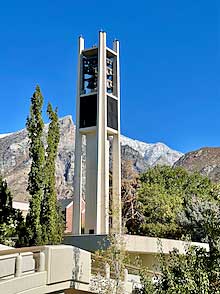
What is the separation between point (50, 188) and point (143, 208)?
61.5 feet

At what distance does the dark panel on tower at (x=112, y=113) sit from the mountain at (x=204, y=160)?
48487 mm

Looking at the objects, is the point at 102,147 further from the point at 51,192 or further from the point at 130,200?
the point at 51,192

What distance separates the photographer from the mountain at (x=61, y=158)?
94525 mm

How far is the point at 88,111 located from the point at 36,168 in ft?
Answer: 39.0

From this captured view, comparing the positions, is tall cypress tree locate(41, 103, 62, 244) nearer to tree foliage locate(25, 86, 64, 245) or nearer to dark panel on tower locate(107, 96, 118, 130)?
tree foliage locate(25, 86, 64, 245)

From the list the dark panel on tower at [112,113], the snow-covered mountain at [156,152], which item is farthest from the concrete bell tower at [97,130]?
the snow-covered mountain at [156,152]

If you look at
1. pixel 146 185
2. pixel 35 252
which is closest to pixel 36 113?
pixel 35 252

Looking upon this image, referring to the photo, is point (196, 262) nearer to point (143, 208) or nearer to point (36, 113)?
point (36, 113)

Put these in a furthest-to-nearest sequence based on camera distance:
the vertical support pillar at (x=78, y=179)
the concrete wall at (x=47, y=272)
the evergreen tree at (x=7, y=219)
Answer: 1. the vertical support pillar at (x=78, y=179)
2. the evergreen tree at (x=7, y=219)
3. the concrete wall at (x=47, y=272)

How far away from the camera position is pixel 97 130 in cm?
2819

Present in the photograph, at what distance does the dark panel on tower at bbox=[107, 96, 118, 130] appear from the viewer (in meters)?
29.2

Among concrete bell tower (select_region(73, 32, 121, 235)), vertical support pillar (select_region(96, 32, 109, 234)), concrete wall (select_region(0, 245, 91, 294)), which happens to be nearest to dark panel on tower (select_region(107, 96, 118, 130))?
concrete bell tower (select_region(73, 32, 121, 235))

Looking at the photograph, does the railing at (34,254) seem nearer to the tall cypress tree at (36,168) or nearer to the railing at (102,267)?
the railing at (102,267)

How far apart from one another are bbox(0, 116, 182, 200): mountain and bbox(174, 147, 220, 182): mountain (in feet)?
26.2
